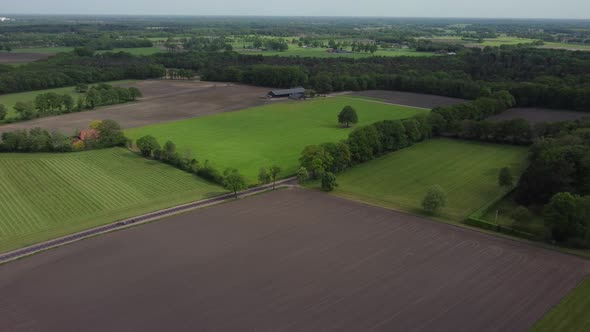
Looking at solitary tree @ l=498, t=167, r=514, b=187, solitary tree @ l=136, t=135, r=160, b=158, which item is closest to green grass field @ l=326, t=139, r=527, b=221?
solitary tree @ l=498, t=167, r=514, b=187

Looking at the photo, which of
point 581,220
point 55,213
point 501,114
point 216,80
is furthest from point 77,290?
point 216,80

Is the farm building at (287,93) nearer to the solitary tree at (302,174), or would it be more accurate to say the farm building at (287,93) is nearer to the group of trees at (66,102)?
the group of trees at (66,102)

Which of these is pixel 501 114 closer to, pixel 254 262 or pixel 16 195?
pixel 254 262

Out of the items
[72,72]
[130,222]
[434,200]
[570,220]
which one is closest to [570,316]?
[570,220]

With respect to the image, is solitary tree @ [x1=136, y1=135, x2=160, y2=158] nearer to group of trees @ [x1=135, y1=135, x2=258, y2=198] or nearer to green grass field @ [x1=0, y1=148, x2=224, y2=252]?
group of trees @ [x1=135, y1=135, x2=258, y2=198]

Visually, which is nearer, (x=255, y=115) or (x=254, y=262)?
(x=254, y=262)

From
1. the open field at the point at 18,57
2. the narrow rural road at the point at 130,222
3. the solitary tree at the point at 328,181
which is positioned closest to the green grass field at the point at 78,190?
the narrow rural road at the point at 130,222
